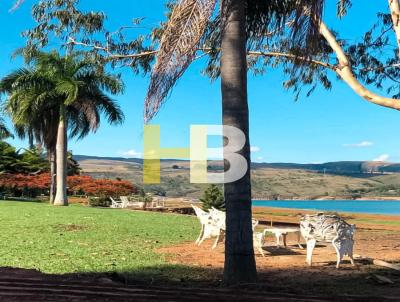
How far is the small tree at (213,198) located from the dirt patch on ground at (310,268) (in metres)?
Result: 11.9

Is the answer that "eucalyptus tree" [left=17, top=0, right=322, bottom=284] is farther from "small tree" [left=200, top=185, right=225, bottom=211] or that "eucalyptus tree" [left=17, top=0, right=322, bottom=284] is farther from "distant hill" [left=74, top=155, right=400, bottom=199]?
"distant hill" [left=74, top=155, right=400, bottom=199]

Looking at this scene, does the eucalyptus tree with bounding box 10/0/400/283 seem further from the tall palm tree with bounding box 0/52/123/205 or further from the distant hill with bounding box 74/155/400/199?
the distant hill with bounding box 74/155/400/199

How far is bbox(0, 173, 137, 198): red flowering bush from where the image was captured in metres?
38.3

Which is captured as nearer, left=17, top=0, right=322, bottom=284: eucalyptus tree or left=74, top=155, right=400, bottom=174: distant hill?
left=17, top=0, right=322, bottom=284: eucalyptus tree

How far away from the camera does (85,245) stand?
10.6m

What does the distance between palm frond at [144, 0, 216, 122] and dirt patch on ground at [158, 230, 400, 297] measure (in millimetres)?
2729

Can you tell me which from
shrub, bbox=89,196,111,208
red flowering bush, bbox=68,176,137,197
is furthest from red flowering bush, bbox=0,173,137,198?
shrub, bbox=89,196,111,208

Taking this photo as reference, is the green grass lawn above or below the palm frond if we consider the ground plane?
below

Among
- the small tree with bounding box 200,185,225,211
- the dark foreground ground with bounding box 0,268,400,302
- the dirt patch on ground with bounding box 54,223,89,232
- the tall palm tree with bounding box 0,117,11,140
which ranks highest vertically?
the tall palm tree with bounding box 0,117,11,140

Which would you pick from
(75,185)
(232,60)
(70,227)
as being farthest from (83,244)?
(75,185)

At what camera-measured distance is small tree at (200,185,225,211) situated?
24469mm

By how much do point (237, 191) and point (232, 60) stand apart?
161cm

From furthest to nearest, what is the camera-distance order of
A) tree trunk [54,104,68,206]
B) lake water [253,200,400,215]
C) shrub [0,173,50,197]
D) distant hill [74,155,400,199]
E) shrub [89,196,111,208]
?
distant hill [74,155,400,199] → lake water [253,200,400,215] → shrub [0,173,50,197] → shrub [89,196,111,208] → tree trunk [54,104,68,206]

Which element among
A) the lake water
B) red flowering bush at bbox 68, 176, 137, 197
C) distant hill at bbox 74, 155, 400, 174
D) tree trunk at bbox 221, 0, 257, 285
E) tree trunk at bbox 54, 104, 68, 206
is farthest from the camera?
distant hill at bbox 74, 155, 400, 174
